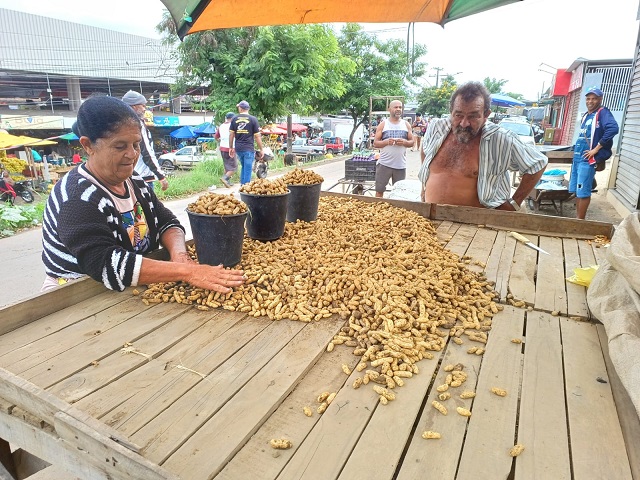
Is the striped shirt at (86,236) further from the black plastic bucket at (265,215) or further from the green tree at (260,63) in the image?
the green tree at (260,63)

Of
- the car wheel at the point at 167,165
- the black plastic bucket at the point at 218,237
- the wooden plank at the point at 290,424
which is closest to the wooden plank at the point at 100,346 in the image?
the black plastic bucket at the point at 218,237

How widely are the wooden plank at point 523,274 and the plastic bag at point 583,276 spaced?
20 centimetres

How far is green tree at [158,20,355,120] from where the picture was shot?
11.5m

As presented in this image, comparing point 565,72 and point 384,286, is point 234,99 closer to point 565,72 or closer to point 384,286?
point 384,286

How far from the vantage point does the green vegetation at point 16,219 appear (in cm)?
719

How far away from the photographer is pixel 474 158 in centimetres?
354

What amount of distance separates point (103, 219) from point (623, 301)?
2218 mm

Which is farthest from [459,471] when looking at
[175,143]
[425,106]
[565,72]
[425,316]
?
[425,106]

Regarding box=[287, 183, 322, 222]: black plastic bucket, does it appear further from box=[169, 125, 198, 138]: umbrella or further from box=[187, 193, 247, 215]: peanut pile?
box=[169, 125, 198, 138]: umbrella

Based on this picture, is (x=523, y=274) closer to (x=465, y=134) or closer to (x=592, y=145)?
(x=465, y=134)

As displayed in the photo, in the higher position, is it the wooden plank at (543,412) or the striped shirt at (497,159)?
the striped shirt at (497,159)

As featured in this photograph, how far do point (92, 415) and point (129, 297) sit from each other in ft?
2.82

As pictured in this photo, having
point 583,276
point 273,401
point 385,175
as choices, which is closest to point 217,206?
point 273,401

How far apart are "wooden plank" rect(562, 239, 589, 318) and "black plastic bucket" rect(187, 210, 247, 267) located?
1.66 m
